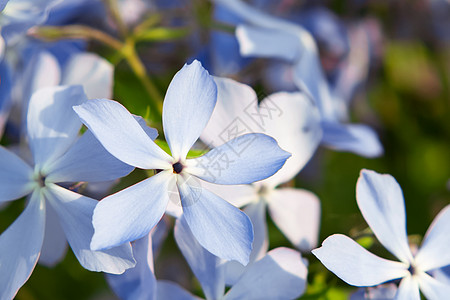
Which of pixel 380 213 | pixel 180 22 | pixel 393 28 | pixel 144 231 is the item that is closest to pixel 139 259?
pixel 144 231

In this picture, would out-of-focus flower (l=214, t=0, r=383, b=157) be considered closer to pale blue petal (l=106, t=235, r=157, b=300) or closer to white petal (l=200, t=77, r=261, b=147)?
white petal (l=200, t=77, r=261, b=147)

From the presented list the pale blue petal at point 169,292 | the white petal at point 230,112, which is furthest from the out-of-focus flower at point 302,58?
the pale blue petal at point 169,292

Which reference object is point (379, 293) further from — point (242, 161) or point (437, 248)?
point (242, 161)

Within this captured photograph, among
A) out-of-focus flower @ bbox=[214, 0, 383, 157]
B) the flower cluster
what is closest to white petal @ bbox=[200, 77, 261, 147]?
the flower cluster

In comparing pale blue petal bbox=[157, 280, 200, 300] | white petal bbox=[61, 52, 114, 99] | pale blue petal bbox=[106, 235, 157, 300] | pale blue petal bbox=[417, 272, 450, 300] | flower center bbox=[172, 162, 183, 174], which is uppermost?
flower center bbox=[172, 162, 183, 174]

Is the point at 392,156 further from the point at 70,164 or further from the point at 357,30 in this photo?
the point at 70,164
